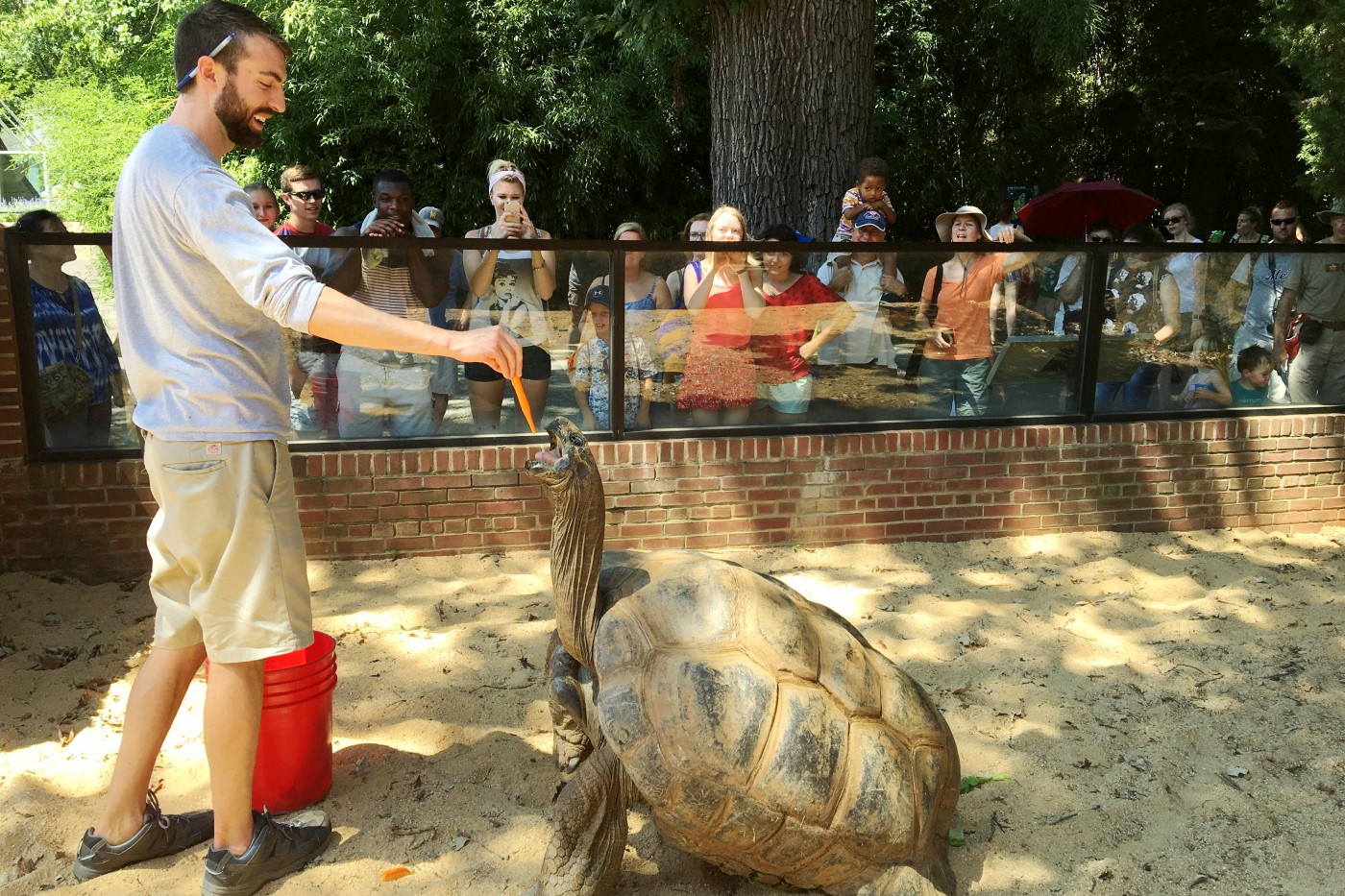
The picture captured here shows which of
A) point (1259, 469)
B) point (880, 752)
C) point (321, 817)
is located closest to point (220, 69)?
point (321, 817)

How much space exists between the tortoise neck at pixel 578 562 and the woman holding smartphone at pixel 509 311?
2666 mm

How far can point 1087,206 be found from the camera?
1081cm

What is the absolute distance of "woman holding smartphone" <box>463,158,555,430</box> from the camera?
5.98 m

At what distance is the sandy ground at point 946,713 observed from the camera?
367 cm

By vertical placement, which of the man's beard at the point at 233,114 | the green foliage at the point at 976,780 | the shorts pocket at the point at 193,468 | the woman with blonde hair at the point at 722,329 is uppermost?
the man's beard at the point at 233,114

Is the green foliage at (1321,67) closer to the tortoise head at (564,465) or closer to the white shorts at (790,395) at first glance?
the white shorts at (790,395)

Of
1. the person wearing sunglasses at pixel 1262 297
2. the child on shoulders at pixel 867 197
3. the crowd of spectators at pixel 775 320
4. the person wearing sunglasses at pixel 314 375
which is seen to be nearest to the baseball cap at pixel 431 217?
the crowd of spectators at pixel 775 320

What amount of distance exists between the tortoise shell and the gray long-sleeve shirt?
131 centimetres

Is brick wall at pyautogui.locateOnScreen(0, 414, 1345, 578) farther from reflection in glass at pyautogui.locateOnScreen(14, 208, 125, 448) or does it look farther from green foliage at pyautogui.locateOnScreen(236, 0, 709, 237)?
green foliage at pyautogui.locateOnScreen(236, 0, 709, 237)

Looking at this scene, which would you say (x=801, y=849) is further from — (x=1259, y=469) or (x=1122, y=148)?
(x=1122, y=148)

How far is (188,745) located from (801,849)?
8.39 feet

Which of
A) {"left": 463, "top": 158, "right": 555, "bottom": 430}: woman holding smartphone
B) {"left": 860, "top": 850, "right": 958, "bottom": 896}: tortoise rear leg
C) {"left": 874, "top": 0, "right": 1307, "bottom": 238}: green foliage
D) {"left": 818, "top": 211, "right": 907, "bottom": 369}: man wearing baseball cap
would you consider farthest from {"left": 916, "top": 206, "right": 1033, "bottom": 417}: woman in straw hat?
{"left": 874, "top": 0, "right": 1307, "bottom": 238}: green foliage

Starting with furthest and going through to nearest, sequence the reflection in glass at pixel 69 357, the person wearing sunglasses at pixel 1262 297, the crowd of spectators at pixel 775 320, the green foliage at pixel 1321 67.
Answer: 1. the green foliage at pixel 1321 67
2. the person wearing sunglasses at pixel 1262 297
3. the crowd of spectators at pixel 775 320
4. the reflection in glass at pixel 69 357

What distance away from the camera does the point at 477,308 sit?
5988mm
